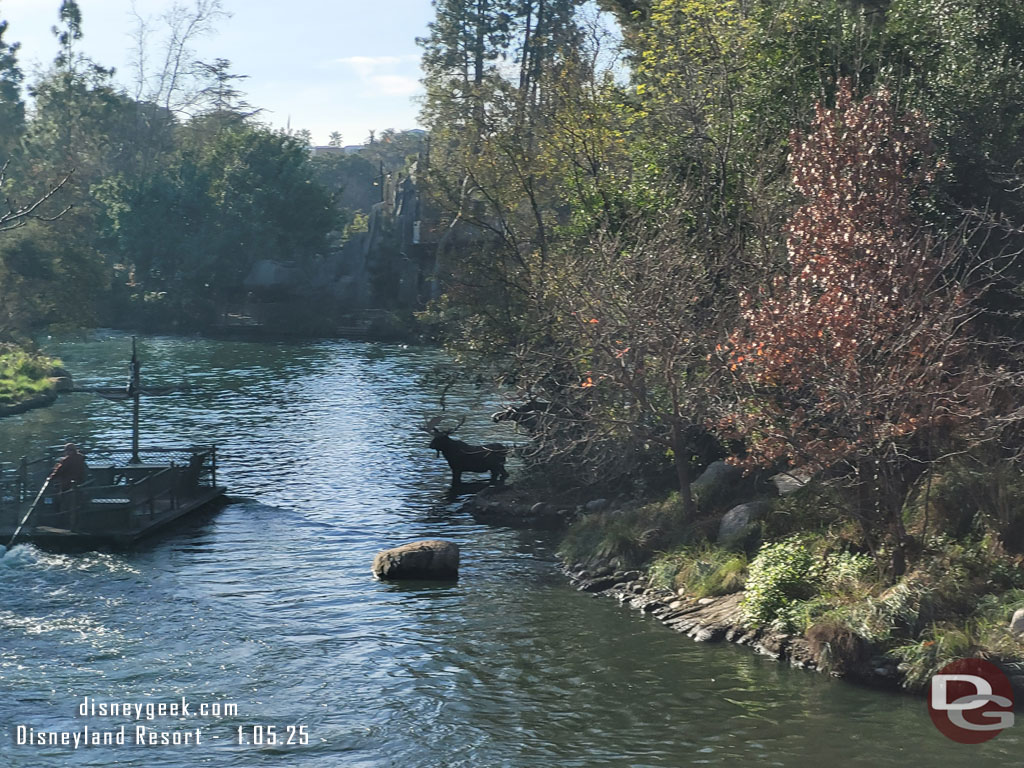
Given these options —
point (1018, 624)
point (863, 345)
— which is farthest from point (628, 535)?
point (1018, 624)

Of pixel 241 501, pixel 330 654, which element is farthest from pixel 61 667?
pixel 241 501

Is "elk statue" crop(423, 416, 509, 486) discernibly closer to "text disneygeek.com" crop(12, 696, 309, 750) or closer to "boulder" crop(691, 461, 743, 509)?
"boulder" crop(691, 461, 743, 509)

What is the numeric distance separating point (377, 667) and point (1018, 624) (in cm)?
1108

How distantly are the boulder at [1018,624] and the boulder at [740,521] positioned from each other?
6.44 m

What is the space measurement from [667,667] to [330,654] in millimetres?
6238

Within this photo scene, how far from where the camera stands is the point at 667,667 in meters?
20.8

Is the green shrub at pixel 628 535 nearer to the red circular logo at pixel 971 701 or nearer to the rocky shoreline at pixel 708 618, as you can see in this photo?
the rocky shoreline at pixel 708 618

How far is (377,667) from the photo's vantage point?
20719 mm

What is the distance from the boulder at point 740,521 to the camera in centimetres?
2478

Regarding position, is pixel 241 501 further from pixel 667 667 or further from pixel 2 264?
pixel 2 264

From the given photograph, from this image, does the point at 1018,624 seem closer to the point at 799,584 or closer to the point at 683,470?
the point at 799,584

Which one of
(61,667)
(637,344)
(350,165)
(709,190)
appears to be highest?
(350,165)

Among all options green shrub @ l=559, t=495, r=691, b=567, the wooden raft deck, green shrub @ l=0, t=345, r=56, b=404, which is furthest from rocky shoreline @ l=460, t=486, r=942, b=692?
green shrub @ l=0, t=345, r=56, b=404

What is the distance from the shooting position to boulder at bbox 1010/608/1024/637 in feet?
62.5
